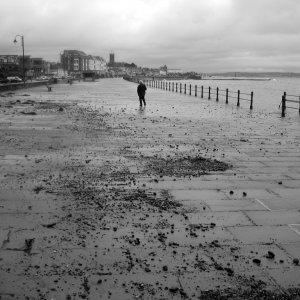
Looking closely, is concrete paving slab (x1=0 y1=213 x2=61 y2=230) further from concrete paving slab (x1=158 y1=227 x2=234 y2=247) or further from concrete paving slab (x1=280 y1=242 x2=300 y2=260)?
concrete paving slab (x1=280 y1=242 x2=300 y2=260)

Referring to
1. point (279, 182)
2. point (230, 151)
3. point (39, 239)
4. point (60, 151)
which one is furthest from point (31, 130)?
point (39, 239)

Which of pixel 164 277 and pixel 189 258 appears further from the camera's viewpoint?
pixel 189 258

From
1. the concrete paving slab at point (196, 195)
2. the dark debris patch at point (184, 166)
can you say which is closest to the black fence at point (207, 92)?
the dark debris patch at point (184, 166)

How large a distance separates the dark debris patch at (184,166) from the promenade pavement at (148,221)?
0.06 ft

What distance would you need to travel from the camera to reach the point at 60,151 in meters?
9.59

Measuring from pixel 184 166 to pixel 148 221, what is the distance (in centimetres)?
314

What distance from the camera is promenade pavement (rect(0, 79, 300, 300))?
12.2 ft

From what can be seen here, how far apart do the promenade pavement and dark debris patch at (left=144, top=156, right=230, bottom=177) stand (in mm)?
19

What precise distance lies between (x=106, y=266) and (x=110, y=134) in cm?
858

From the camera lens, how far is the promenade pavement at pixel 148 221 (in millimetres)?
3730

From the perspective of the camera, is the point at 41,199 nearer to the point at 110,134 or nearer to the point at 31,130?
the point at 110,134

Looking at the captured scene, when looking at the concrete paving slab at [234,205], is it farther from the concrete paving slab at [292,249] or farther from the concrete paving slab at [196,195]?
the concrete paving slab at [292,249]

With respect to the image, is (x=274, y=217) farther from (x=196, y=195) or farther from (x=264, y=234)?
(x=196, y=195)

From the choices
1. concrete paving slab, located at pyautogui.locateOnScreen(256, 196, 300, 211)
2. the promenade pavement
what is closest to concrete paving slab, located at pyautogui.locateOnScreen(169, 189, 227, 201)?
the promenade pavement
